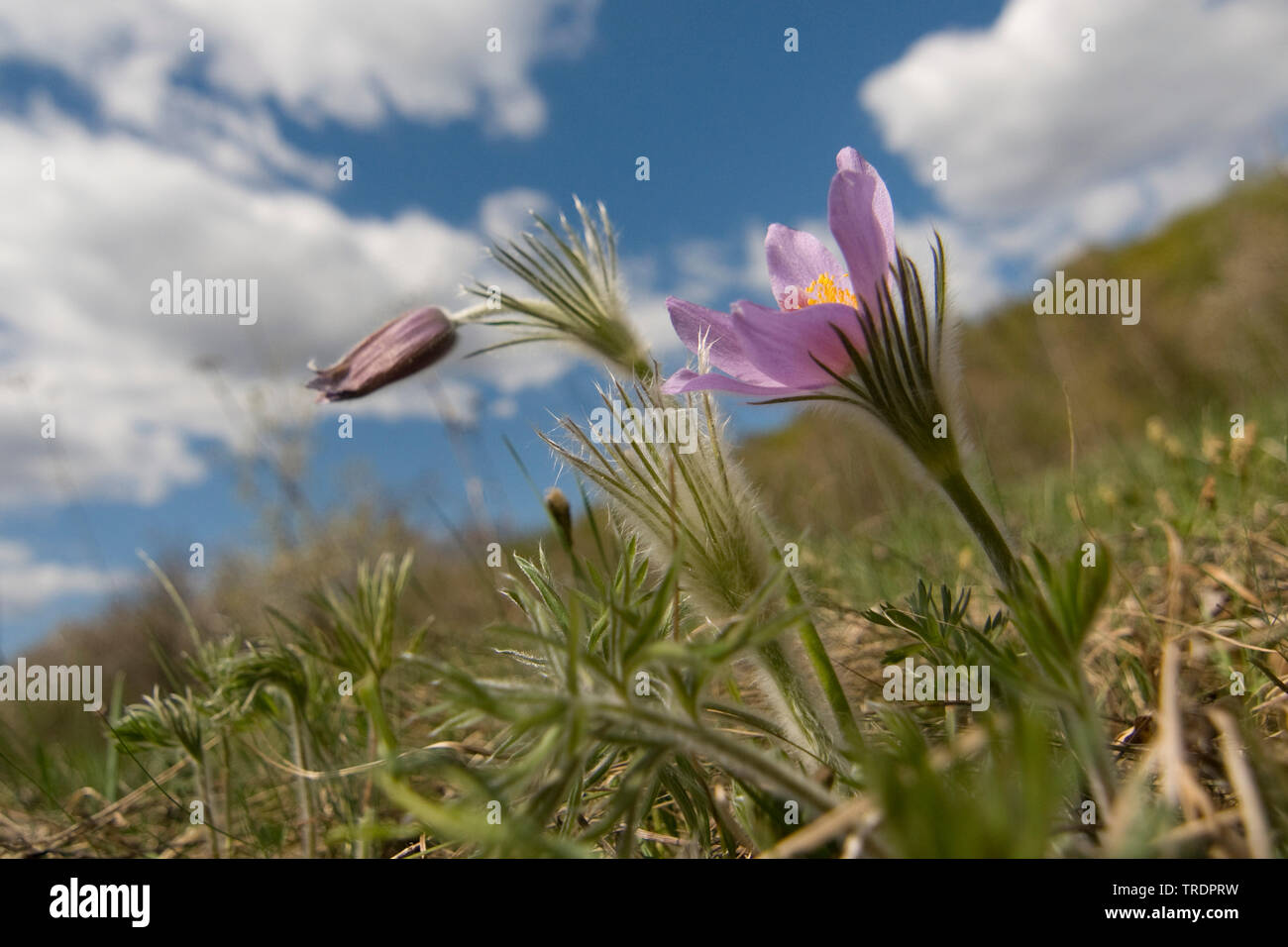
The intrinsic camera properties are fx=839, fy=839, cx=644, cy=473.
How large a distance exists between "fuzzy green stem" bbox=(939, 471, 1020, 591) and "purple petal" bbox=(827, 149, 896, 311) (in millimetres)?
262

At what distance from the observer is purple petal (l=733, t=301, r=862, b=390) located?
981 millimetres

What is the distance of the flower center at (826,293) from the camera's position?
4.12ft

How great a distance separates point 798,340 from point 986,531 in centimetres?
32

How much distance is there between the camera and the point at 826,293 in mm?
1266

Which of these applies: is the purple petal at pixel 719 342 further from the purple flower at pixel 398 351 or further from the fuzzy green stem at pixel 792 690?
the purple flower at pixel 398 351

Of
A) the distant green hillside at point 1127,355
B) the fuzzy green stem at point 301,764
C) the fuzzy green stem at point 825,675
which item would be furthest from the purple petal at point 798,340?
the distant green hillside at point 1127,355

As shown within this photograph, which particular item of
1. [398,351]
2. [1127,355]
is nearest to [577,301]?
[398,351]

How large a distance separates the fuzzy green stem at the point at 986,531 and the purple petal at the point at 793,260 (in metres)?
0.44

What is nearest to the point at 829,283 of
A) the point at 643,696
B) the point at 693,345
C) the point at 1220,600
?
the point at 693,345

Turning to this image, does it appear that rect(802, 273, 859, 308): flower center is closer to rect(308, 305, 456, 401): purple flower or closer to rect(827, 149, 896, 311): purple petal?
rect(827, 149, 896, 311): purple petal

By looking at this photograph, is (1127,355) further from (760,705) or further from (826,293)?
(826,293)

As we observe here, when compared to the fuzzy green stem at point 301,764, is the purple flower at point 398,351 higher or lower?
higher

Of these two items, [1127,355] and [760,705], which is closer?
[760,705]

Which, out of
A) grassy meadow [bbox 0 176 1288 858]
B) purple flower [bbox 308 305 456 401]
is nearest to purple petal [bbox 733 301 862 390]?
grassy meadow [bbox 0 176 1288 858]
